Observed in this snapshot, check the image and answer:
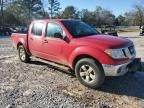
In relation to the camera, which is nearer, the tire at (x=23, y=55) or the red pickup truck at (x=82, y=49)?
the red pickup truck at (x=82, y=49)

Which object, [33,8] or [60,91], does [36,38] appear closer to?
[60,91]

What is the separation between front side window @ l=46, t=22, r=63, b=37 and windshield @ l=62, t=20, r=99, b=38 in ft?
0.71

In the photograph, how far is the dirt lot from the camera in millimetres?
5582

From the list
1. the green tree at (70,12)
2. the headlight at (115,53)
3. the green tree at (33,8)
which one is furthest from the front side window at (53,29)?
the green tree at (70,12)

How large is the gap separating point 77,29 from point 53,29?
0.76 meters

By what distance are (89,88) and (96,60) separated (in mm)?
741

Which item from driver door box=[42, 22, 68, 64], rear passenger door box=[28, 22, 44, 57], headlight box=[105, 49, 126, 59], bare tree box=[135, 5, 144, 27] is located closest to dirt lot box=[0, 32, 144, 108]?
driver door box=[42, 22, 68, 64]

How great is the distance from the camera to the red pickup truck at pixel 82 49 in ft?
20.8

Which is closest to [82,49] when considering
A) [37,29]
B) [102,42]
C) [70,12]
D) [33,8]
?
[102,42]

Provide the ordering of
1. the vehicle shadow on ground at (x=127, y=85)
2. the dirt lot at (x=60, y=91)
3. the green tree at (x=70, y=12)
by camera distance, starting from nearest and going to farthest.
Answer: the dirt lot at (x=60, y=91)
the vehicle shadow on ground at (x=127, y=85)
the green tree at (x=70, y=12)

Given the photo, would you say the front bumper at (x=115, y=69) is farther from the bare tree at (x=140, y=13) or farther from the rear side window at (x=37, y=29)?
the bare tree at (x=140, y=13)

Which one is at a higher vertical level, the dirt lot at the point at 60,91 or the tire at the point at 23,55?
the tire at the point at 23,55

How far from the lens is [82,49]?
6.73 metres

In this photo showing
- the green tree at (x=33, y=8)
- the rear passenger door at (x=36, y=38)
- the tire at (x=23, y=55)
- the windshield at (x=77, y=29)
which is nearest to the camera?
the windshield at (x=77, y=29)
